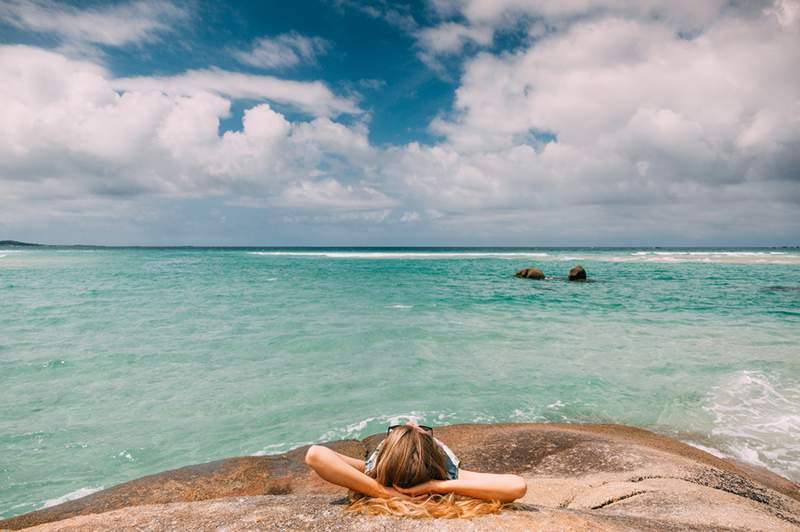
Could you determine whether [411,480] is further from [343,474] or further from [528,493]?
[528,493]

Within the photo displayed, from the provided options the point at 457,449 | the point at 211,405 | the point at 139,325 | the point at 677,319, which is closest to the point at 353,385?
the point at 211,405

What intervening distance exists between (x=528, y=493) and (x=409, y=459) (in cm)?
260

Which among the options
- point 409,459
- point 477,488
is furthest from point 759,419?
point 409,459

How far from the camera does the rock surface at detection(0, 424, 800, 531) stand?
2.80 meters

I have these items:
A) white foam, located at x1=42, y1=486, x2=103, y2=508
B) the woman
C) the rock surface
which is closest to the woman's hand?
the woman

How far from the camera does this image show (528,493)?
15.1 feet

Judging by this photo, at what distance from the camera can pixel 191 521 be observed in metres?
2.89

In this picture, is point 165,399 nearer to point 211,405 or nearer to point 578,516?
point 211,405

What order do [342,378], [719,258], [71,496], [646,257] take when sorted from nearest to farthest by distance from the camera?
[71,496]
[342,378]
[719,258]
[646,257]

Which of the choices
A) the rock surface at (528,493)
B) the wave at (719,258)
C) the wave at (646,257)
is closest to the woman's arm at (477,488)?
the rock surface at (528,493)

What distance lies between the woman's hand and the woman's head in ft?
0.09

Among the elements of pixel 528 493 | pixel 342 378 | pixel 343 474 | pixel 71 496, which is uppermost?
pixel 343 474

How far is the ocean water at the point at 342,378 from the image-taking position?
7.01m

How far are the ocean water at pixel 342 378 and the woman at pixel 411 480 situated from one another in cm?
469
